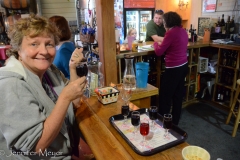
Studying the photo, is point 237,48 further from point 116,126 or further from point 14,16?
point 14,16

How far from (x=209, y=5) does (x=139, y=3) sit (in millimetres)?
2067

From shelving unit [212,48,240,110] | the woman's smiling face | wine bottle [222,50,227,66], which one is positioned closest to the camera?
the woman's smiling face

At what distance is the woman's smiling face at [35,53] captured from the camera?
1.12 metres

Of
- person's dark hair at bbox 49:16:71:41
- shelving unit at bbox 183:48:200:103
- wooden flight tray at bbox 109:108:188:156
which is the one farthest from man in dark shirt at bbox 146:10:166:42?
wooden flight tray at bbox 109:108:188:156

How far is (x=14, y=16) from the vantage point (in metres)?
4.52

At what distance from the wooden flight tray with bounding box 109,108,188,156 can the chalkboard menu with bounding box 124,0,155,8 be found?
184 inches

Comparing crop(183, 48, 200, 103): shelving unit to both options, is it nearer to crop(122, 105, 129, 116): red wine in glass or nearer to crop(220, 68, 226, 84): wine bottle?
crop(220, 68, 226, 84): wine bottle

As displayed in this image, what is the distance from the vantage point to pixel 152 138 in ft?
3.65

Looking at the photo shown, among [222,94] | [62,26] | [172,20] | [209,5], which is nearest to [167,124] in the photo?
[172,20]

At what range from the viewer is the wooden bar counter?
990 mm

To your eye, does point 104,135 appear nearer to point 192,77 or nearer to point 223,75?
point 192,77

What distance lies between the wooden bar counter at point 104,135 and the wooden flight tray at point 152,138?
0.07ft

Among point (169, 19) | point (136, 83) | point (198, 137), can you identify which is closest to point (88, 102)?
point (136, 83)

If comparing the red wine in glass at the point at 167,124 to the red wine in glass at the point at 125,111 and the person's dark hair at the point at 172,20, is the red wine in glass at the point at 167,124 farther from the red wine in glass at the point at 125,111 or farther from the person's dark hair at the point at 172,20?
the person's dark hair at the point at 172,20
